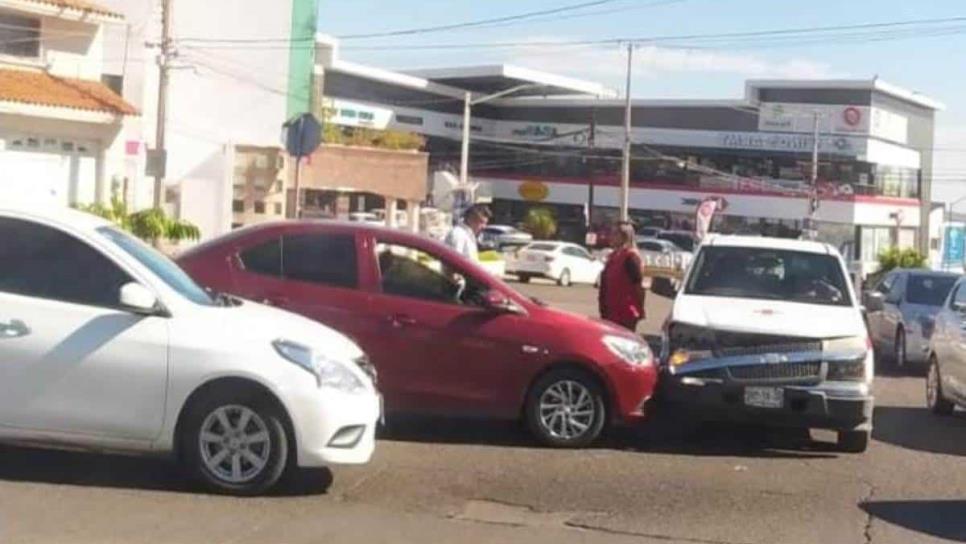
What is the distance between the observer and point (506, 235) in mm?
66188

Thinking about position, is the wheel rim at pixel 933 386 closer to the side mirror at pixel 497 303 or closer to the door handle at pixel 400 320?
the side mirror at pixel 497 303

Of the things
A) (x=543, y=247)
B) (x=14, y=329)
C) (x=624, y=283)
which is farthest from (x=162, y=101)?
(x=14, y=329)

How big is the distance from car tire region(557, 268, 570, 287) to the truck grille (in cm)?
3832

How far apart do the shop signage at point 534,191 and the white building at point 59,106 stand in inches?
2091

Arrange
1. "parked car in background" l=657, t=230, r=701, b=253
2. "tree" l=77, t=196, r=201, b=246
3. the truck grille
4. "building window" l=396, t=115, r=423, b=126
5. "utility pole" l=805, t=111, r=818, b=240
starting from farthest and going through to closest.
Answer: "building window" l=396, t=115, r=423, b=126
"parked car in background" l=657, t=230, r=701, b=253
"utility pole" l=805, t=111, r=818, b=240
"tree" l=77, t=196, r=201, b=246
the truck grille

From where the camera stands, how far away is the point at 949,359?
14.9 metres

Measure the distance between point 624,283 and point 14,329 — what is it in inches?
272

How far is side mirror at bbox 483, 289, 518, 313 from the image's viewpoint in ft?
37.2

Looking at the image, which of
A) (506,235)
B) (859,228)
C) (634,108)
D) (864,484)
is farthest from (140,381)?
(634,108)

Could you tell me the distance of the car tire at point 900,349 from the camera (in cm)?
2184

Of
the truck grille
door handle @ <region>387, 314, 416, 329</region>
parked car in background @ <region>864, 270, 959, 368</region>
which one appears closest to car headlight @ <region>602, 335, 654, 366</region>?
the truck grille

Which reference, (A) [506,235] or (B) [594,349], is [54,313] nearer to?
(B) [594,349]

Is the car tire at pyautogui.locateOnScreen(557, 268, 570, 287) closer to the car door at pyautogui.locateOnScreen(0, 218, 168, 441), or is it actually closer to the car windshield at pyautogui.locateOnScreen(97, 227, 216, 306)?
the car windshield at pyautogui.locateOnScreen(97, 227, 216, 306)

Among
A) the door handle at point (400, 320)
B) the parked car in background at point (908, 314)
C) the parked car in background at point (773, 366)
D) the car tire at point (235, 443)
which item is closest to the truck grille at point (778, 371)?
the parked car in background at point (773, 366)
